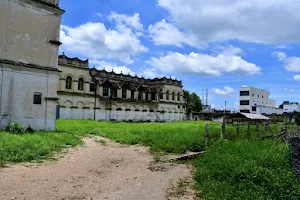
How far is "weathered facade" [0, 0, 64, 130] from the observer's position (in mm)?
15422

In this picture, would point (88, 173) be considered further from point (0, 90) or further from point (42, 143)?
point (0, 90)

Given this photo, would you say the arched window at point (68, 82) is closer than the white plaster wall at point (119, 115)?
No

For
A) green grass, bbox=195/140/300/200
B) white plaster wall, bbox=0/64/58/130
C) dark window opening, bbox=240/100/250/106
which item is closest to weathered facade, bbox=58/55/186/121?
white plaster wall, bbox=0/64/58/130

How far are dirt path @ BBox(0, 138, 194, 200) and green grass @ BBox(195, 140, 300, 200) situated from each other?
716mm

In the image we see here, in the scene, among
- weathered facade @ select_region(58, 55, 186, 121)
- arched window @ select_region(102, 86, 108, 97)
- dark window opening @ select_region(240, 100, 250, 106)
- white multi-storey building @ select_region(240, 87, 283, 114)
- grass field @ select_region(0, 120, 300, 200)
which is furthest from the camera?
dark window opening @ select_region(240, 100, 250, 106)

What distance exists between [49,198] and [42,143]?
646 cm

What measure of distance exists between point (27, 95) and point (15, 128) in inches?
94.4

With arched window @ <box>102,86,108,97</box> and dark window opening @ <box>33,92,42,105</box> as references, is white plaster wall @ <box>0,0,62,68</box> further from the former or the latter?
arched window @ <box>102,86,108,97</box>

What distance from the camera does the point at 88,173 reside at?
890 centimetres

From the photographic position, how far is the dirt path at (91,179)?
6.68 meters

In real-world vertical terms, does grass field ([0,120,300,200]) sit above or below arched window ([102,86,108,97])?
below

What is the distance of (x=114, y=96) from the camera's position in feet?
131

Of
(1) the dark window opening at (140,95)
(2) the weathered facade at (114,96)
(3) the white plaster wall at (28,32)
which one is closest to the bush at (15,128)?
(3) the white plaster wall at (28,32)

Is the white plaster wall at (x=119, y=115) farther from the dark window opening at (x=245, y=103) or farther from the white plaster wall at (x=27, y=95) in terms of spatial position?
the dark window opening at (x=245, y=103)
